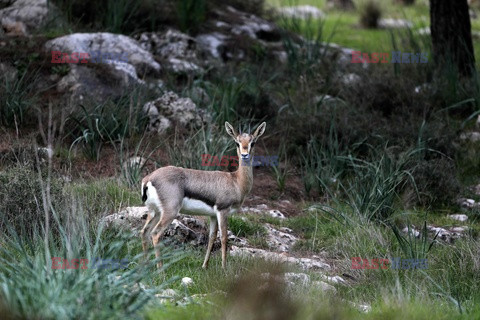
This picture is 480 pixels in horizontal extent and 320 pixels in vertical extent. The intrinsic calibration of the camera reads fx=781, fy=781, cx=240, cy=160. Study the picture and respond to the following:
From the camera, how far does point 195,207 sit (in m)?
6.87

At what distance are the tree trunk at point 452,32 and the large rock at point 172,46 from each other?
4.11m

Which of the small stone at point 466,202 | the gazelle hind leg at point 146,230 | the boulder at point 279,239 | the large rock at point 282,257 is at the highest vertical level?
the gazelle hind leg at point 146,230

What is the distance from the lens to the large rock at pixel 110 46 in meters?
12.2

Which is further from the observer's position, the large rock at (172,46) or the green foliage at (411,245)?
the large rock at (172,46)

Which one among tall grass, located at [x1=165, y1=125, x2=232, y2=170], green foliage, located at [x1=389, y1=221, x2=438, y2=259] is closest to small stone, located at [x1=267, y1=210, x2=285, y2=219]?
tall grass, located at [x1=165, y1=125, x2=232, y2=170]

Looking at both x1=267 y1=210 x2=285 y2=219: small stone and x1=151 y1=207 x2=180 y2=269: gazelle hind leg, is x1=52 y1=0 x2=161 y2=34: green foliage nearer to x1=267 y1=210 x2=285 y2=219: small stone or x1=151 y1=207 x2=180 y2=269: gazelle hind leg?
x1=267 y1=210 x2=285 y2=219: small stone

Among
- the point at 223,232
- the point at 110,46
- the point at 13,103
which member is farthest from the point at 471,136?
the point at 13,103

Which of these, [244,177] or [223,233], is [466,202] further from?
[223,233]

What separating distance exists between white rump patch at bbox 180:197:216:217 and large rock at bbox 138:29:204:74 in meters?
6.75

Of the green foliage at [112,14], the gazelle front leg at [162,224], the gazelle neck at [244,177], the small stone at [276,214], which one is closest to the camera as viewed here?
the gazelle front leg at [162,224]

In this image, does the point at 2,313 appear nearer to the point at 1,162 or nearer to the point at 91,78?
the point at 1,162

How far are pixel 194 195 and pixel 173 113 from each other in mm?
4135

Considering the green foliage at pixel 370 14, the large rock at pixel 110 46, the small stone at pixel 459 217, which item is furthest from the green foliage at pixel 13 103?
the green foliage at pixel 370 14

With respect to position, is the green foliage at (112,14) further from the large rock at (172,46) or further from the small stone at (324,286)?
the small stone at (324,286)
